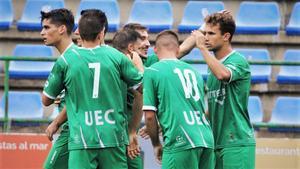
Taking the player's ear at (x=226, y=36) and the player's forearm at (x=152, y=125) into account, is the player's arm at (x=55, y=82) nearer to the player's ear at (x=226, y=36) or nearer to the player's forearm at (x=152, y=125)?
the player's forearm at (x=152, y=125)

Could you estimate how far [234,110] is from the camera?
838 cm

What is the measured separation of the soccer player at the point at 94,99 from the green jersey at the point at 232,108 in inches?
37.8

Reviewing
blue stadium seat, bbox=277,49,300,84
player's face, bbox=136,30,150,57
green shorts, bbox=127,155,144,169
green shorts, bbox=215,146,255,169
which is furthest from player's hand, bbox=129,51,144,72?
blue stadium seat, bbox=277,49,300,84

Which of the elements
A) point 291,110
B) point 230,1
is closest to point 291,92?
point 291,110

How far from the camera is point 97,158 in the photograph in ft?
25.8

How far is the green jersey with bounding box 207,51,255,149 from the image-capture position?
27.5 feet

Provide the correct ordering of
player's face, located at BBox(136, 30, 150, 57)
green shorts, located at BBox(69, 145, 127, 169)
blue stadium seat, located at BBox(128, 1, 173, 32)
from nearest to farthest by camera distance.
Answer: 1. green shorts, located at BBox(69, 145, 127, 169)
2. player's face, located at BBox(136, 30, 150, 57)
3. blue stadium seat, located at BBox(128, 1, 173, 32)

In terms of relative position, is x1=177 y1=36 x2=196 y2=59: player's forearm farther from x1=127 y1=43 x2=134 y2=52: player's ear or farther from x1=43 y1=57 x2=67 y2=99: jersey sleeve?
x1=43 y1=57 x2=67 y2=99: jersey sleeve

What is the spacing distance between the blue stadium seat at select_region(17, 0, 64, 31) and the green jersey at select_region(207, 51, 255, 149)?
7.74 m

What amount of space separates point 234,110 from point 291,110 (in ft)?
20.0

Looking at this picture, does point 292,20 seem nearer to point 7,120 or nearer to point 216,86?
point 7,120

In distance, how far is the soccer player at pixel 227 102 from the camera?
27.5 ft

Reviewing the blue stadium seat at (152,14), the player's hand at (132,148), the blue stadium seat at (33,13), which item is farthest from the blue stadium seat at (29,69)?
the player's hand at (132,148)

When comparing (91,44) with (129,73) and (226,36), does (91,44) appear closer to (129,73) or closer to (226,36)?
(129,73)
